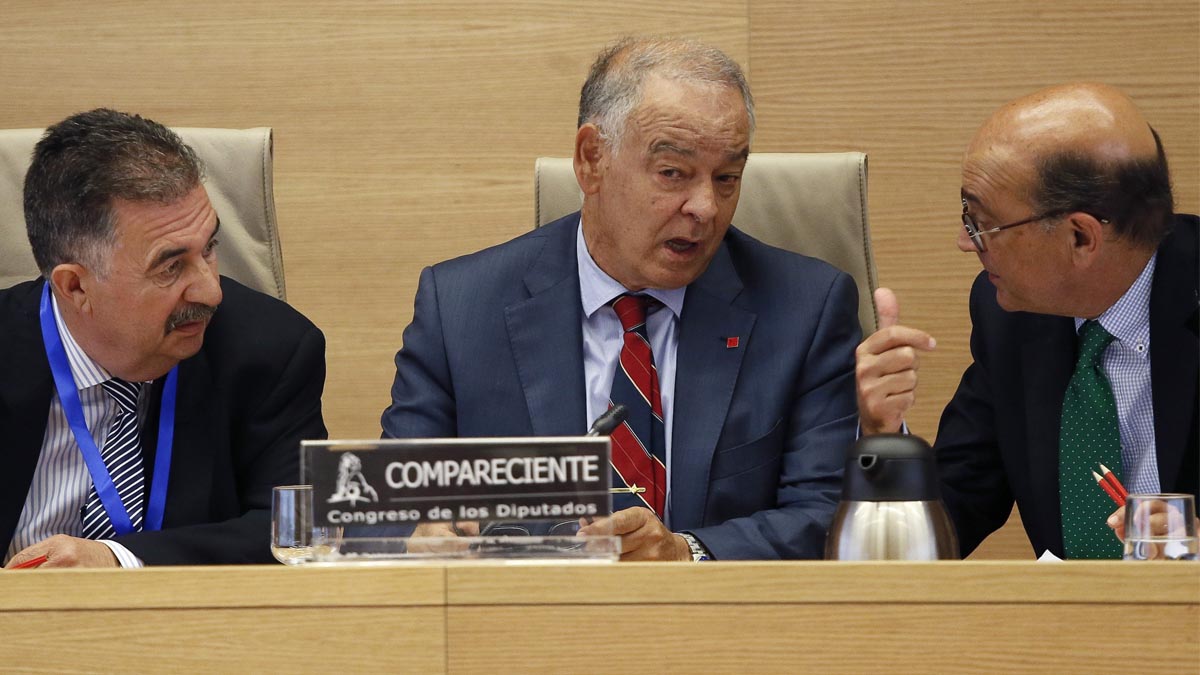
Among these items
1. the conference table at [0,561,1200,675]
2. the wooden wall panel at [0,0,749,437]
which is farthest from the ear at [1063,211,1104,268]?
the wooden wall panel at [0,0,749,437]

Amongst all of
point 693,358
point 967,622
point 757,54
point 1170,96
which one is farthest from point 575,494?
point 1170,96

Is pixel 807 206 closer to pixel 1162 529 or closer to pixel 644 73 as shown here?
pixel 644 73

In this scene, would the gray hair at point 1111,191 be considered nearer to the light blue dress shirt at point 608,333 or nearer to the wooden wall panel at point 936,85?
the light blue dress shirt at point 608,333

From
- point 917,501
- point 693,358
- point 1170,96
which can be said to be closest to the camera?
point 917,501

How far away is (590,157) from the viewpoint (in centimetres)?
200

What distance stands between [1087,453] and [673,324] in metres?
0.61

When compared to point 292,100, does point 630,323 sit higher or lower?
lower

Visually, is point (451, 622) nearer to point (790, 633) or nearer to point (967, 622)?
point (790, 633)

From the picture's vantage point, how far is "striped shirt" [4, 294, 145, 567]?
186cm

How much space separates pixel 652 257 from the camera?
75.0 inches

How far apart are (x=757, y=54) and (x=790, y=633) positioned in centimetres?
195

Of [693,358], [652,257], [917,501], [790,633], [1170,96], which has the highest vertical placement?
[1170,96]

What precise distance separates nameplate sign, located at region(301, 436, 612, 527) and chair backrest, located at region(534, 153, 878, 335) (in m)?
1.10

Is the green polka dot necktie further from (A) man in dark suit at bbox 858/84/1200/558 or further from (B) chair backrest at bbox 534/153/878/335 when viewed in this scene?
(B) chair backrest at bbox 534/153/878/335
